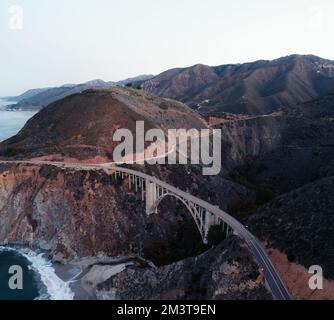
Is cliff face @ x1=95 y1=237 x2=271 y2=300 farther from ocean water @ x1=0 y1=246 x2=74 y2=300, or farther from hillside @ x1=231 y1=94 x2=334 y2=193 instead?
hillside @ x1=231 y1=94 x2=334 y2=193

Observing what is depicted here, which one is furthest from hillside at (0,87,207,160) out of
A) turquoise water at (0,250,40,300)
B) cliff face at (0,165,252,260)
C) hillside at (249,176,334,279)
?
hillside at (249,176,334,279)

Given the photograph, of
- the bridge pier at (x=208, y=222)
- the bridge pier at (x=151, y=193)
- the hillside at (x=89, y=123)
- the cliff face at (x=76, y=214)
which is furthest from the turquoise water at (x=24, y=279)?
the hillside at (x=89, y=123)

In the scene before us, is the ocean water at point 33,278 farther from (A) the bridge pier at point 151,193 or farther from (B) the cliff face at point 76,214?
(A) the bridge pier at point 151,193

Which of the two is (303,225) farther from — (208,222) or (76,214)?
(76,214)
